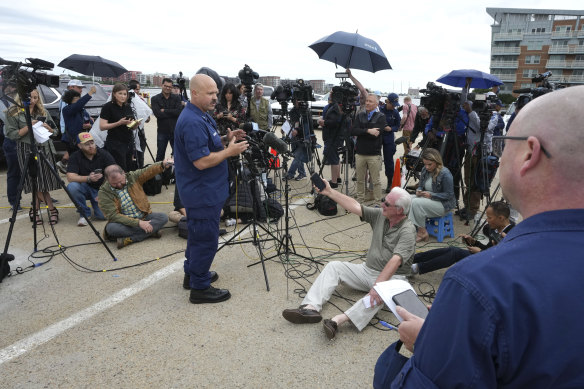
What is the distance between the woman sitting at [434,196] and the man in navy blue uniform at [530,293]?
13.6ft

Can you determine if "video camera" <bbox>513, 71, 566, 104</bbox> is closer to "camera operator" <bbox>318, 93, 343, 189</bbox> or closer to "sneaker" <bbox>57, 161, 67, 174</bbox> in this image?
"camera operator" <bbox>318, 93, 343, 189</bbox>

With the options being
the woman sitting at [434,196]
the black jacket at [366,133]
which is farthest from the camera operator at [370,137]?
the woman sitting at [434,196]

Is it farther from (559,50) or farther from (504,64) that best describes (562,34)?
(504,64)

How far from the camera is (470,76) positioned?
632 cm

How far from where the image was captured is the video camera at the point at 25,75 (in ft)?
12.0

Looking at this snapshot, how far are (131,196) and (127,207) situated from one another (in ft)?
0.52

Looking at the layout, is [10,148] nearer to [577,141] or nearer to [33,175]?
[33,175]

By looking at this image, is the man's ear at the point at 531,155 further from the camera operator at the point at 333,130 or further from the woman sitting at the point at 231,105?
the camera operator at the point at 333,130

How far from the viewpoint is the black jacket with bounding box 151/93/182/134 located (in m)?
7.05

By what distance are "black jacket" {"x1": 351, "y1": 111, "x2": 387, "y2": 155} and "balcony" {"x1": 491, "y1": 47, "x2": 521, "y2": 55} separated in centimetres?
8238

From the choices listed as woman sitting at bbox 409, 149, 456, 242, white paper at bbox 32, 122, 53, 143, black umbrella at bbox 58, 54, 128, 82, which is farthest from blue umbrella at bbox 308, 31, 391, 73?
black umbrella at bbox 58, 54, 128, 82

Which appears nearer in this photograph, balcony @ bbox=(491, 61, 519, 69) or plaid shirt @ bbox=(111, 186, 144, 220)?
plaid shirt @ bbox=(111, 186, 144, 220)

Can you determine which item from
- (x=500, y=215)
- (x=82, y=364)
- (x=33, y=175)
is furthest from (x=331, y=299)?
(x=33, y=175)

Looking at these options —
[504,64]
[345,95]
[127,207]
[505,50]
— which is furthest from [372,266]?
[505,50]
